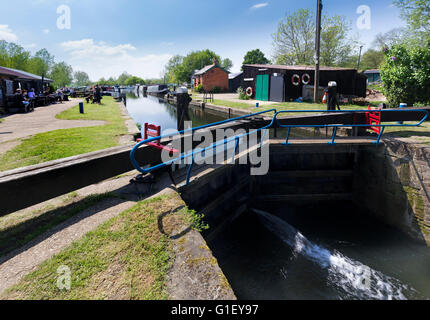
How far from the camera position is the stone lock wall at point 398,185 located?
21.1 ft

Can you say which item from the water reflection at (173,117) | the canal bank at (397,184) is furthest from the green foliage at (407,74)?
the water reflection at (173,117)

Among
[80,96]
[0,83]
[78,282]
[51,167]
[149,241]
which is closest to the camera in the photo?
[78,282]

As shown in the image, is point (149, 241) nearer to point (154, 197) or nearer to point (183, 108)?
point (154, 197)

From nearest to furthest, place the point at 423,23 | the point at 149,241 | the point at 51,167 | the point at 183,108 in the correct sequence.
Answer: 1. the point at 149,241
2. the point at 51,167
3. the point at 183,108
4. the point at 423,23

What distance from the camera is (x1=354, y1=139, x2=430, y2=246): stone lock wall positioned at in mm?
6426

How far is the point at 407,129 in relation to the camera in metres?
8.79

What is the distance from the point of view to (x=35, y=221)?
11.4 feet

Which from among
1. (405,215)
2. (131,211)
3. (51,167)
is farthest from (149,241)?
(405,215)

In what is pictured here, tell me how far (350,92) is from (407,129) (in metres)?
19.6

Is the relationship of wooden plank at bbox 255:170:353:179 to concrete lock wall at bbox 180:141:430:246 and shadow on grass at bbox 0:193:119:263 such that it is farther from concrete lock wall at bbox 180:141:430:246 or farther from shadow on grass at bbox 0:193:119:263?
shadow on grass at bbox 0:193:119:263

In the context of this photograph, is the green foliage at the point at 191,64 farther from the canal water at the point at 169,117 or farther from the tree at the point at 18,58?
the canal water at the point at 169,117

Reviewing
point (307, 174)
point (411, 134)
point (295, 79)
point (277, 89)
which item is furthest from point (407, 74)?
point (307, 174)

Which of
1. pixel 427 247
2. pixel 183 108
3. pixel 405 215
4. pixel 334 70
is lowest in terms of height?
pixel 427 247

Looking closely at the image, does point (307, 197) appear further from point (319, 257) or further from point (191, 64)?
point (191, 64)
